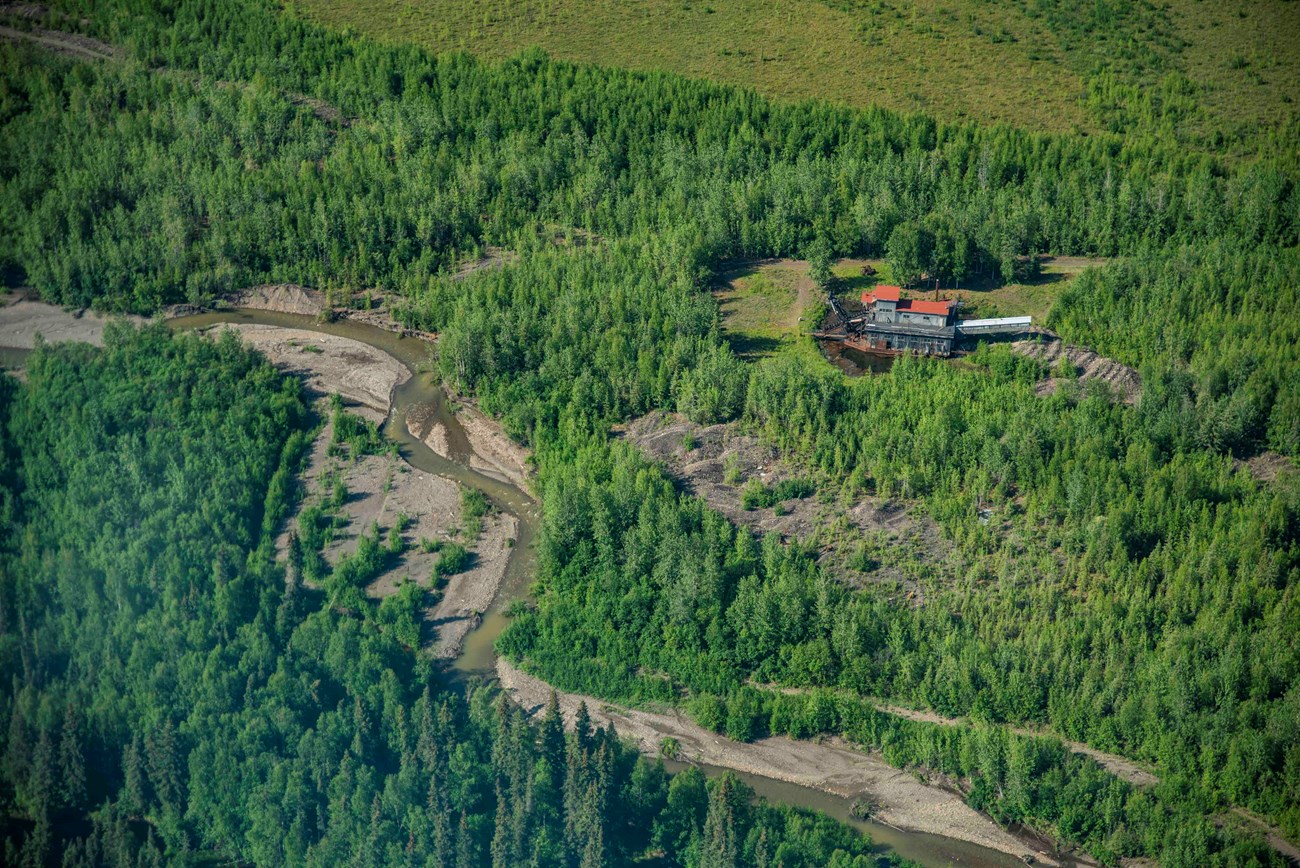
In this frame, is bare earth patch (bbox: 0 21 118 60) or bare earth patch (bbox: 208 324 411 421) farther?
bare earth patch (bbox: 0 21 118 60)

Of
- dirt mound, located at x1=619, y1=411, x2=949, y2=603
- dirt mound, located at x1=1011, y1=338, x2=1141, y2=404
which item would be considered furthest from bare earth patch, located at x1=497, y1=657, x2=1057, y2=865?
dirt mound, located at x1=1011, y1=338, x2=1141, y2=404

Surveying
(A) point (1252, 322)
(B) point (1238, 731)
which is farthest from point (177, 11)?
(B) point (1238, 731)

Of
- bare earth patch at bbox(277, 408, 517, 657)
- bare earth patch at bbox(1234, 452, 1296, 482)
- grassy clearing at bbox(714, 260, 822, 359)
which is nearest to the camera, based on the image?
bare earth patch at bbox(277, 408, 517, 657)

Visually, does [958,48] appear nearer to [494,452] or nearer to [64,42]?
[494,452]

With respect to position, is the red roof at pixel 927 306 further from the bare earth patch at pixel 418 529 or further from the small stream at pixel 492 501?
the bare earth patch at pixel 418 529

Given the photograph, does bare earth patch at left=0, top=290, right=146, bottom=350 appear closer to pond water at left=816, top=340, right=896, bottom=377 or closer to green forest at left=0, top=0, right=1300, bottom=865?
green forest at left=0, top=0, right=1300, bottom=865

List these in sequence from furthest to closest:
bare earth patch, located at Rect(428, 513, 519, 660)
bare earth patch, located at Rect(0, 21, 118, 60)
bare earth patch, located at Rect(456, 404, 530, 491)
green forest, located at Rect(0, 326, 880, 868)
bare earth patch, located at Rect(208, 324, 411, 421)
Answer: bare earth patch, located at Rect(0, 21, 118, 60)
bare earth patch, located at Rect(208, 324, 411, 421)
bare earth patch, located at Rect(456, 404, 530, 491)
bare earth patch, located at Rect(428, 513, 519, 660)
green forest, located at Rect(0, 326, 880, 868)

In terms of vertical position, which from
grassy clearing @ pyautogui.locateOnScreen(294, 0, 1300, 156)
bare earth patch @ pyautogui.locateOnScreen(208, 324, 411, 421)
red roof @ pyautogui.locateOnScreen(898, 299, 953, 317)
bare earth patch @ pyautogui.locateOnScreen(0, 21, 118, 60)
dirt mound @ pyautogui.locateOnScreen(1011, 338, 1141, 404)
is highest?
grassy clearing @ pyautogui.locateOnScreen(294, 0, 1300, 156)
